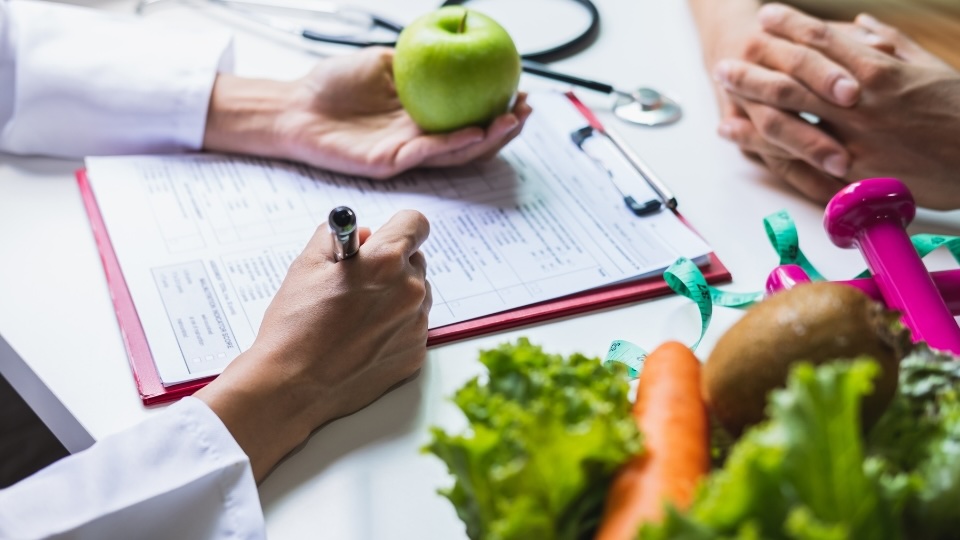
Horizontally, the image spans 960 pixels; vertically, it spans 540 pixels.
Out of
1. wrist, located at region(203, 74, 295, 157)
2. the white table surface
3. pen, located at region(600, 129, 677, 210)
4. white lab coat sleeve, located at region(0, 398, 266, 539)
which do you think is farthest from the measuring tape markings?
wrist, located at region(203, 74, 295, 157)

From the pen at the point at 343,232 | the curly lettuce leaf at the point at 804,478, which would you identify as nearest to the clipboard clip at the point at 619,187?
the pen at the point at 343,232

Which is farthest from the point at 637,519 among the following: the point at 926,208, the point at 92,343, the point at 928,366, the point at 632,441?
the point at 926,208

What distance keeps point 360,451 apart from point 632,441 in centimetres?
29

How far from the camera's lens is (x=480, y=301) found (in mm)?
796

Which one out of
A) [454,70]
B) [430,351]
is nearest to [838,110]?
[454,70]

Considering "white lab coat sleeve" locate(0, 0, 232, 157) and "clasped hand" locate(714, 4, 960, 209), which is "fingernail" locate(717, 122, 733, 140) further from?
"white lab coat sleeve" locate(0, 0, 232, 157)

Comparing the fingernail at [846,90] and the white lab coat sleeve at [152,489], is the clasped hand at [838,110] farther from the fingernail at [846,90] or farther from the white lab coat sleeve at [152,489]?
the white lab coat sleeve at [152,489]

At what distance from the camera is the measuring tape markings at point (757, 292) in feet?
2.50

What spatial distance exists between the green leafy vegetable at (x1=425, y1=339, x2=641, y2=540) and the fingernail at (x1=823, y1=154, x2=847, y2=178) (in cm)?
53

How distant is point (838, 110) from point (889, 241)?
0.27 m

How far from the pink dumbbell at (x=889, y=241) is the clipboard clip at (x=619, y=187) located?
0.22m

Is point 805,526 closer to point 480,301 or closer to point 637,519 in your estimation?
point 637,519

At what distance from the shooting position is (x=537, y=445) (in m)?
0.38

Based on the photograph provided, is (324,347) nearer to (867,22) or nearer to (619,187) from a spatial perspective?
(619,187)
